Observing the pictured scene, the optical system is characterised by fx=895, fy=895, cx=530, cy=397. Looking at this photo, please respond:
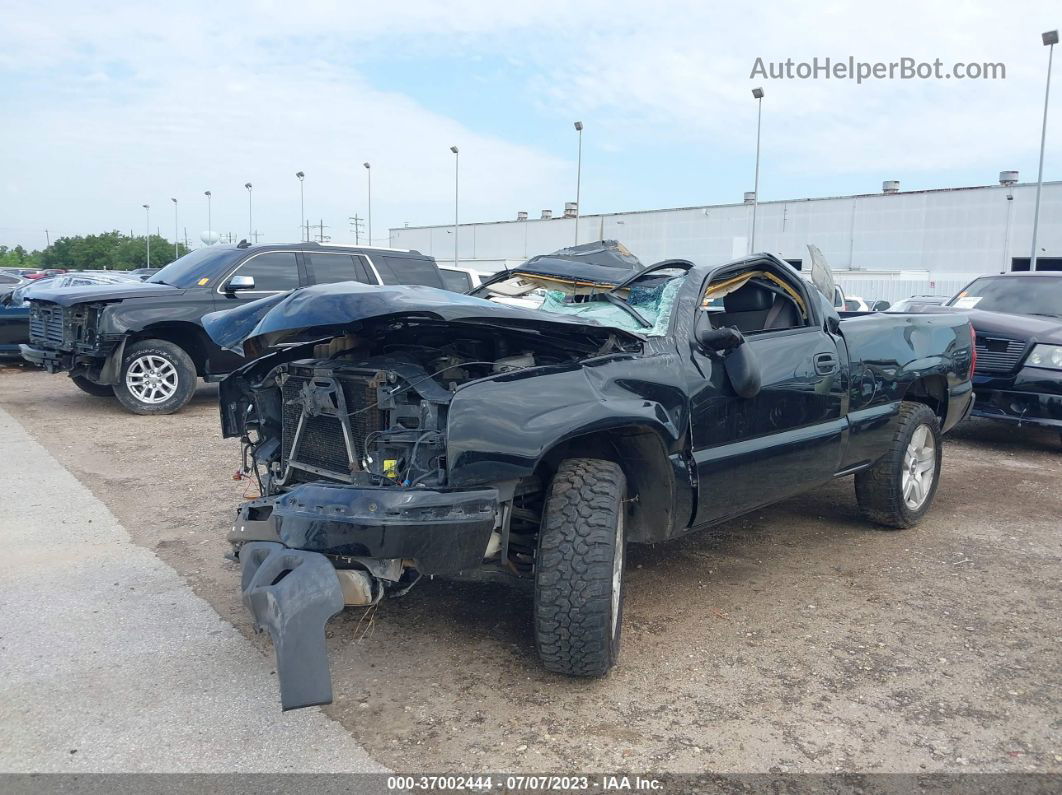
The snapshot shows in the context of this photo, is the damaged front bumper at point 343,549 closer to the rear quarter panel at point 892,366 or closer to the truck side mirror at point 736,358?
the truck side mirror at point 736,358

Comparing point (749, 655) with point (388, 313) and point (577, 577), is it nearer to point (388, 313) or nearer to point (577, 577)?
point (577, 577)

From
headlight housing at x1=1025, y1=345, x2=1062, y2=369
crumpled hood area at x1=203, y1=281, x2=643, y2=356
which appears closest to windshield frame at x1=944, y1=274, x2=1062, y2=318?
headlight housing at x1=1025, y1=345, x2=1062, y2=369

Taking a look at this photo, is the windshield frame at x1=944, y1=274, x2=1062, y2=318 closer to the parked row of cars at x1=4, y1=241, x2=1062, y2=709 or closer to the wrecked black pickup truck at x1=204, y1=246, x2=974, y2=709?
the parked row of cars at x1=4, y1=241, x2=1062, y2=709

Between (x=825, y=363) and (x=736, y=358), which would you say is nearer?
(x=736, y=358)

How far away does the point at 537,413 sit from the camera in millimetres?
3393

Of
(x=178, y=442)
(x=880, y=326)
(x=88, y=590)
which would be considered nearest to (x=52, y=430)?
(x=178, y=442)

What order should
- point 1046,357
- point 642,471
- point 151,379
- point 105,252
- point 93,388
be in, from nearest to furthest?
1. point 642,471
2. point 1046,357
3. point 151,379
4. point 93,388
5. point 105,252

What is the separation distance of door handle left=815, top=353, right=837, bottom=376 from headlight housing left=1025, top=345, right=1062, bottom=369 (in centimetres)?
416

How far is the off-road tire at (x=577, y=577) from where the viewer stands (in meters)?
3.39

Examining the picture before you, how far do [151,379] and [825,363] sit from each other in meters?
7.29

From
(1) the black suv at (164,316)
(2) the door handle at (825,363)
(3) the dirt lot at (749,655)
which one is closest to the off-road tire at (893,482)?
(3) the dirt lot at (749,655)

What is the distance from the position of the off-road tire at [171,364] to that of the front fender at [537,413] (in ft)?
23.5

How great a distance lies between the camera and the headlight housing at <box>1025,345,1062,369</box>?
809 centimetres

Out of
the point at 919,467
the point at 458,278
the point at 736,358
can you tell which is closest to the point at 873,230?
the point at 458,278
